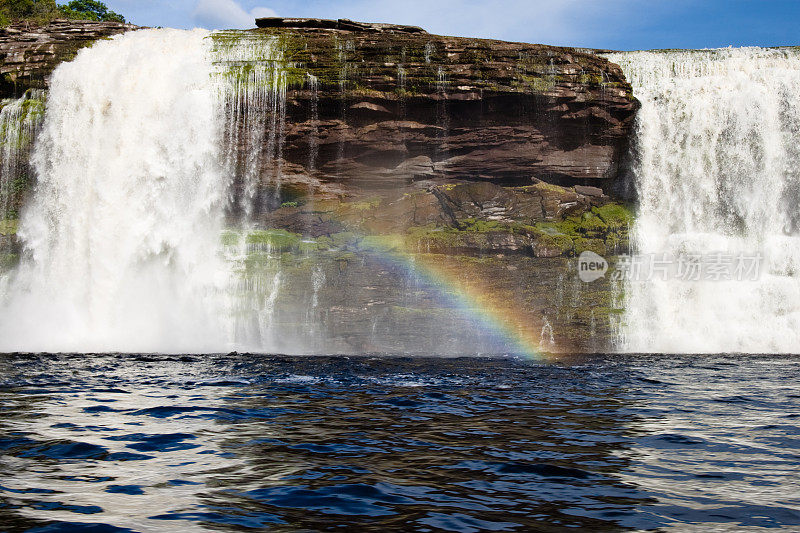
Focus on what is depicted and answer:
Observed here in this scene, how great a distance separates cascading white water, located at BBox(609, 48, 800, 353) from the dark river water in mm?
12478

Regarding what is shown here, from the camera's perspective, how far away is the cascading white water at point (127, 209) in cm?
2267

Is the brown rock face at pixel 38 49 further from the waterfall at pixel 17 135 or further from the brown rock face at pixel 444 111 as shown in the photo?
the brown rock face at pixel 444 111

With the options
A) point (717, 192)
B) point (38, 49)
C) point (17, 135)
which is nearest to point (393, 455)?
point (717, 192)

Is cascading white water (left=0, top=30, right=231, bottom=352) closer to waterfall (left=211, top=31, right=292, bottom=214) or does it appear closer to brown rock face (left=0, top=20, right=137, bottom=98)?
waterfall (left=211, top=31, right=292, bottom=214)

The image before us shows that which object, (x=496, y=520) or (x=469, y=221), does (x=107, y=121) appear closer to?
(x=469, y=221)

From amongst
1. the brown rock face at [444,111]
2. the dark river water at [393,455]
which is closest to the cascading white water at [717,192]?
the brown rock face at [444,111]

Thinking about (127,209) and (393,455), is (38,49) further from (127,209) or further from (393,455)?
(393,455)

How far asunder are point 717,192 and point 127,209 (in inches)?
884

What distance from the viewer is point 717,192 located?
83.0 ft

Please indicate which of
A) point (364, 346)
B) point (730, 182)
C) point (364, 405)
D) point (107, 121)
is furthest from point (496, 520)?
point (730, 182)

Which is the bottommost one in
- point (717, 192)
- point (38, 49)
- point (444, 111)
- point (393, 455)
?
point (393, 455)

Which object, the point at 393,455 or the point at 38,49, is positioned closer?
the point at 393,455

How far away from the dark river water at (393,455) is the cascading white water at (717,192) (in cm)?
1248

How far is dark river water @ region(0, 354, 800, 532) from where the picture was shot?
4.55 metres
